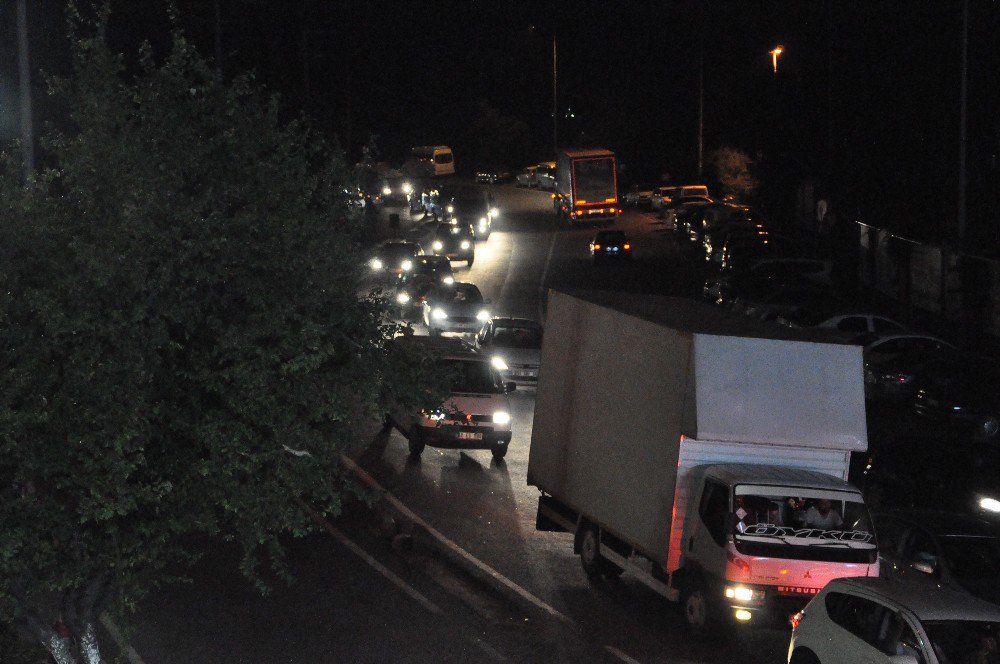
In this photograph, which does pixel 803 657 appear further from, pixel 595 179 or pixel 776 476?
pixel 595 179

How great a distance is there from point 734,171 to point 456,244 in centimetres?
2467

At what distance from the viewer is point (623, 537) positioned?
14.5 metres

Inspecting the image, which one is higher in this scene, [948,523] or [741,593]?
[948,523]

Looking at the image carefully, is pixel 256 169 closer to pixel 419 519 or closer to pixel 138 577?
pixel 138 577

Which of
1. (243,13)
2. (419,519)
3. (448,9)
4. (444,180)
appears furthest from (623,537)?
(448,9)

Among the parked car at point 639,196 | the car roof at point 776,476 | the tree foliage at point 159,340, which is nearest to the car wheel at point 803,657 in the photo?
the car roof at point 776,476

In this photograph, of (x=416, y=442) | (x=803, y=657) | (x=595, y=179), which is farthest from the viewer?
(x=595, y=179)

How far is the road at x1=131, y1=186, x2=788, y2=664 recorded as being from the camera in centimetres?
1293

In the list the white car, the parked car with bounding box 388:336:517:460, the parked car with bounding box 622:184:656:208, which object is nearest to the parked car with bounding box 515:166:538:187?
the parked car with bounding box 622:184:656:208

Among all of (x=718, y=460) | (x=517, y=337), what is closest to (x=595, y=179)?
(x=517, y=337)

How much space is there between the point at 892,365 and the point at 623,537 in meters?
15.1

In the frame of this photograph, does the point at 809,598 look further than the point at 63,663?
Yes

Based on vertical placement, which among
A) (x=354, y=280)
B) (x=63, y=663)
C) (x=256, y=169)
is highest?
(x=256, y=169)

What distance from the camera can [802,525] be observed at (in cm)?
1276
